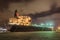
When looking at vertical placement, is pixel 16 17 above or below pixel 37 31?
above

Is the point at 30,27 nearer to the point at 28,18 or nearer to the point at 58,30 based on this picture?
the point at 28,18

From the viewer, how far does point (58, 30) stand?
Answer: 68500 mm

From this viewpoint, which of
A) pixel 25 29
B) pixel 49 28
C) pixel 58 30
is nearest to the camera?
pixel 25 29

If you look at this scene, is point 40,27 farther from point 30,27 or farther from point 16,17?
point 16,17

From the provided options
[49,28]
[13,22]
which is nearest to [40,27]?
[49,28]

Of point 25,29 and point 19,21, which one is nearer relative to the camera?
point 25,29

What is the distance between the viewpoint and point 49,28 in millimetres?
62531

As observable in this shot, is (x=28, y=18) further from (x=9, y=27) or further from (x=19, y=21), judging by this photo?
(x=9, y=27)

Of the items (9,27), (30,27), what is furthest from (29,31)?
(9,27)

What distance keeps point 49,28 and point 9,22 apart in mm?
11226

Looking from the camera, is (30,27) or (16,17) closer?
(30,27)

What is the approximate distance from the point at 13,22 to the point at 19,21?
1.71 meters

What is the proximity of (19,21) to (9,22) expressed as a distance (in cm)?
302

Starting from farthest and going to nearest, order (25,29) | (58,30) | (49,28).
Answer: (58,30) < (49,28) < (25,29)
